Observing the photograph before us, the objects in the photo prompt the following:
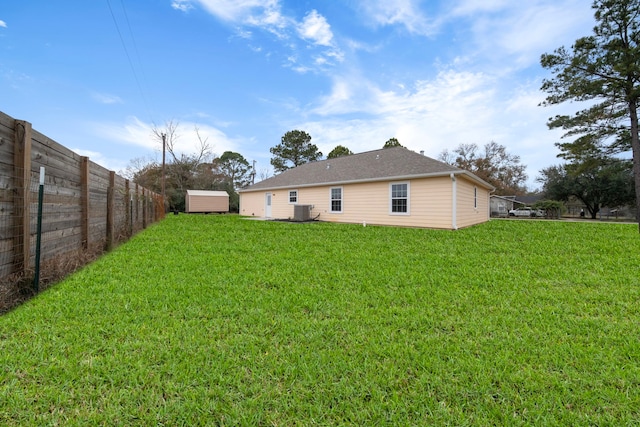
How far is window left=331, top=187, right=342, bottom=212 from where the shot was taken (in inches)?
546

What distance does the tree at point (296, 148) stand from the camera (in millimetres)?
36531

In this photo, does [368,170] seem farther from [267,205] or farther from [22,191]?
[22,191]

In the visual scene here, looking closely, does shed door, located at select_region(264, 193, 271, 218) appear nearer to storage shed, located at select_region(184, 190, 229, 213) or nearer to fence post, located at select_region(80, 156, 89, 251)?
storage shed, located at select_region(184, 190, 229, 213)

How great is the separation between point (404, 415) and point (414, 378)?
315 mm

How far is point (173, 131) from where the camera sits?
91.9 ft

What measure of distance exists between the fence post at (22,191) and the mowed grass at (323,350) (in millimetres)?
486

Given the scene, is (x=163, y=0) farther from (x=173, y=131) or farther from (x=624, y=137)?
(x=173, y=131)

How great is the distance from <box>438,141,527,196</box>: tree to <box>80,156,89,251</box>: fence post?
36.8 meters

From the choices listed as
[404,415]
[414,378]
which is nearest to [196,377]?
[404,415]

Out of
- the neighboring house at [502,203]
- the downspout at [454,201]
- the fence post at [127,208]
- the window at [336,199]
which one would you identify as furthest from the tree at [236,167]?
the downspout at [454,201]

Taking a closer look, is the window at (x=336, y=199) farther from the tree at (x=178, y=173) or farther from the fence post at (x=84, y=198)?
the tree at (x=178, y=173)

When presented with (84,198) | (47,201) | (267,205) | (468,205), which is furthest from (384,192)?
(47,201)

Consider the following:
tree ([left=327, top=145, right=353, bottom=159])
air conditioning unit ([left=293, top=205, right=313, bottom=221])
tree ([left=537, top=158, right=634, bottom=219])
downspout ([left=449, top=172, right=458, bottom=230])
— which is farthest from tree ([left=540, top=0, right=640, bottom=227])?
tree ([left=327, top=145, right=353, bottom=159])

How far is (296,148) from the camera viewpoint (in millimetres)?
36750
